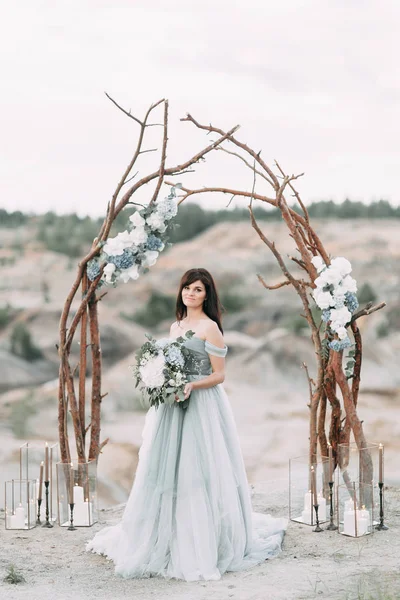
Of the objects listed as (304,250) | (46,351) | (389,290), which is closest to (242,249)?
(389,290)

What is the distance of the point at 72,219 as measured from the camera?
63.3ft

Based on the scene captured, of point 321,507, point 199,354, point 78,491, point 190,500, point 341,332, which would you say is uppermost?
point 341,332

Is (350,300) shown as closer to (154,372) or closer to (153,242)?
(153,242)

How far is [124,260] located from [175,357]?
3.67 ft

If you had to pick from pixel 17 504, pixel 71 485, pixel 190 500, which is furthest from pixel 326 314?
pixel 17 504

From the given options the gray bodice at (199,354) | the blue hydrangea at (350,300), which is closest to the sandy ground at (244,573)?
the gray bodice at (199,354)

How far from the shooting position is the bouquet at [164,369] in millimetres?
4832

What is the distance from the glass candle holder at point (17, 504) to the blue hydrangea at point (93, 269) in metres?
1.61

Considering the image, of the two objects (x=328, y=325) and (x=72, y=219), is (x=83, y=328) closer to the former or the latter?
(x=328, y=325)

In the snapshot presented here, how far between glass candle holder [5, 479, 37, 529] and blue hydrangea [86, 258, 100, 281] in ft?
5.28

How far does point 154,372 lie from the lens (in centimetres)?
484

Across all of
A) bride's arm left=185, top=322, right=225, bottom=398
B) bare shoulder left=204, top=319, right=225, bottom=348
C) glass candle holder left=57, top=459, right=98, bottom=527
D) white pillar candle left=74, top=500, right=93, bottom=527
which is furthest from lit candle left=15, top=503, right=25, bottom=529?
bare shoulder left=204, top=319, right=225, bottom=348

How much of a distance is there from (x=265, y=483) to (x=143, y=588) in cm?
328

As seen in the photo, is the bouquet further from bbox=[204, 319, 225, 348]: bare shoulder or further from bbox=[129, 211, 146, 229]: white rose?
bbox=[129, 211, 146, 229]: white rose
